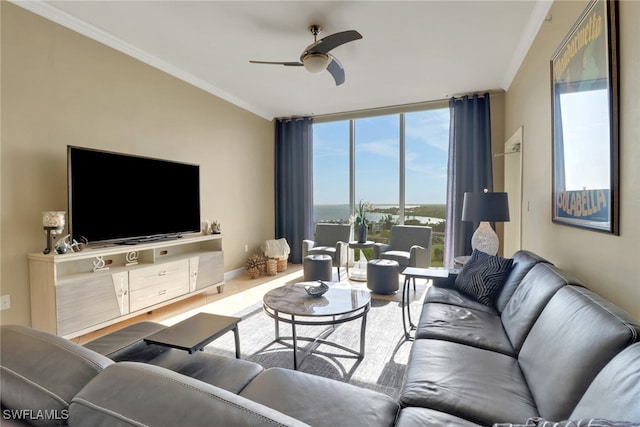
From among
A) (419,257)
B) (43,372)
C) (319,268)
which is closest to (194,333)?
(43,372)

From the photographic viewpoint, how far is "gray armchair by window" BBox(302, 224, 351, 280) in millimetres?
4836

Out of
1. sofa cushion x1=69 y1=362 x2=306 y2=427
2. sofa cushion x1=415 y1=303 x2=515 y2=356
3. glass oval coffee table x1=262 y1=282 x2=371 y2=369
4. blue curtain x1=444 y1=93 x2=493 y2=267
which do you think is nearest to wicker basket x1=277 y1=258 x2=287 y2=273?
glass oval coffee table x1=262 y1=282 x2=371 y2=369

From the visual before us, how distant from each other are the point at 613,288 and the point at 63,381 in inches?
87.8

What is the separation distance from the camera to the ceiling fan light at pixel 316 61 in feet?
9.12

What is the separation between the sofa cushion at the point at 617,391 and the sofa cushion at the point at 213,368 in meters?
1.20

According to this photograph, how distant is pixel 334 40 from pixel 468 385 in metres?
2.63

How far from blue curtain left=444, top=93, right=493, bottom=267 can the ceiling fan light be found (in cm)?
284

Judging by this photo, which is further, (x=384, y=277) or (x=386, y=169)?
(x=386, y=169)

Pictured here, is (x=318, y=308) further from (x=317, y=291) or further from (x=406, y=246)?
(x=406, y=246)

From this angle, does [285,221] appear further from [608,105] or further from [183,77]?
[608,105]

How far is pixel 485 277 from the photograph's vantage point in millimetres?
2338

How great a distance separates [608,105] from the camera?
59.4 inches

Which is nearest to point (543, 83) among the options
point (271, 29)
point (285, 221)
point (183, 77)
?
point (271, 29)

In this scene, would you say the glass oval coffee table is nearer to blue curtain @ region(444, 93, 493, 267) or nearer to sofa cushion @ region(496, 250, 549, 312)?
sofa cushion @ region(496, 250, 549, 312)
